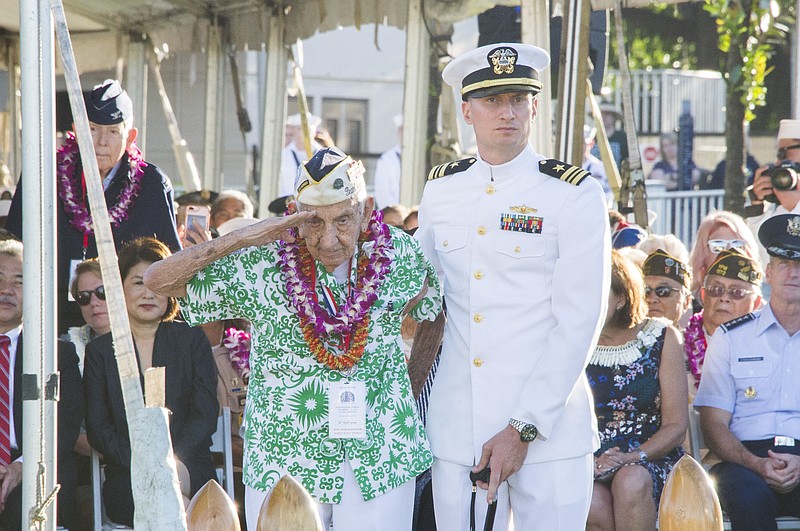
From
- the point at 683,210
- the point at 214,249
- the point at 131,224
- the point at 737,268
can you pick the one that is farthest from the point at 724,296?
the point at 683,210

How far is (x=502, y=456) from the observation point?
10.0ft

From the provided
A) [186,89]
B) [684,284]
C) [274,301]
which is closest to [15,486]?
[274,301]

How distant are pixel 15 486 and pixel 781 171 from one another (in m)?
4.26

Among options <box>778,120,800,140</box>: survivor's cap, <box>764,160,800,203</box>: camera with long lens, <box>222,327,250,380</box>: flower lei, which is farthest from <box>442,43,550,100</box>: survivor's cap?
<box>778,120,800,140</box>: survivor's cap

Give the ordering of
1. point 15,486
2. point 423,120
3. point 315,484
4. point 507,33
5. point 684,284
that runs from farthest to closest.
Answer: point 423,120, point 507,33, point 684,284, point 15,486, point 315,484

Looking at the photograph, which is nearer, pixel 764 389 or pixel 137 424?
pixel 137 424

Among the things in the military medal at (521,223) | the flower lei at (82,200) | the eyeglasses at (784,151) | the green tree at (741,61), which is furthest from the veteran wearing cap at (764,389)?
the green tree at (741,61)

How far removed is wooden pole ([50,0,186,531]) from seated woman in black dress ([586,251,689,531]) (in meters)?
2.47

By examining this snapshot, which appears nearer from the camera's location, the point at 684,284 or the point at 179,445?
the point at 179,445

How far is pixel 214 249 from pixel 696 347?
326 cm

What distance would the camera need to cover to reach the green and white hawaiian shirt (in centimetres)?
300

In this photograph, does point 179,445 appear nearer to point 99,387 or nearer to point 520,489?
point 99,387

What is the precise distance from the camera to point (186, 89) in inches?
591

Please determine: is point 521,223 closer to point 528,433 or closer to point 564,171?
point 564,171
